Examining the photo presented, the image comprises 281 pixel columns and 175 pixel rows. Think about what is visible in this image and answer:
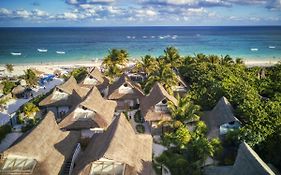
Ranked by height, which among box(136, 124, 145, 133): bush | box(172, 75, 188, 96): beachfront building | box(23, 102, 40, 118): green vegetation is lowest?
box(136, 124, 145, 133): bush

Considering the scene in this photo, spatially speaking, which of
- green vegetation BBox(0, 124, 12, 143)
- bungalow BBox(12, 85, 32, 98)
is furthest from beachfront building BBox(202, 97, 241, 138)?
bungalow BBox(12, 85, 32, 98)

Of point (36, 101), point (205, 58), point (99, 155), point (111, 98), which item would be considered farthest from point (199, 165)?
point (205, 58)

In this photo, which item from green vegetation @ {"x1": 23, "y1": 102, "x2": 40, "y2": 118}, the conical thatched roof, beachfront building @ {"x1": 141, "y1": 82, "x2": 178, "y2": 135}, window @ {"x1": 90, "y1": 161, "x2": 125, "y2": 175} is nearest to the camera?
the conical thatched roof

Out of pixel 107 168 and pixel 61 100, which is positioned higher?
pixel 107 168

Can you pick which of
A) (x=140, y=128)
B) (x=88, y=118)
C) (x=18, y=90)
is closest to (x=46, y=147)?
(x=88, y=118)

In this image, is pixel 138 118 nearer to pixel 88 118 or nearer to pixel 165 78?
pixel 165 78

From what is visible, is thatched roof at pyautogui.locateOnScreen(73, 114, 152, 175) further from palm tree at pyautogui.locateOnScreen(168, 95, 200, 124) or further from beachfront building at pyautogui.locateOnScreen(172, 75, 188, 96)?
beachfront building at pyautogui.locateOnScreen(172, 75, 188, 96)
